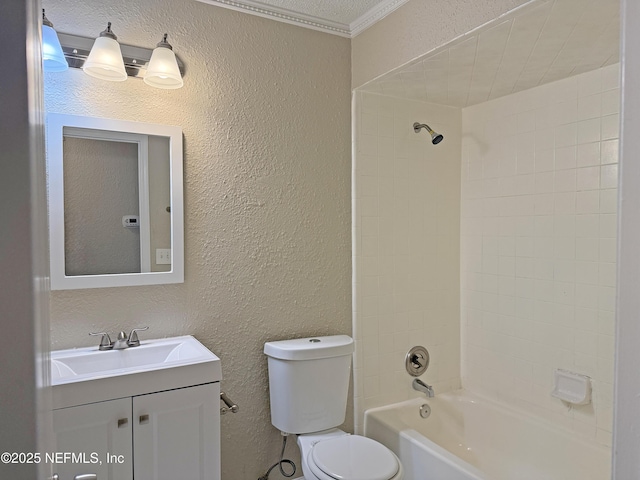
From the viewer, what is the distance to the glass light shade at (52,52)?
161 centimetres

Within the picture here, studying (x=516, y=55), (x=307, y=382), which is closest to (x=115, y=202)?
(x=307, y=382)

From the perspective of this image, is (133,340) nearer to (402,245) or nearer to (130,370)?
(130,370)

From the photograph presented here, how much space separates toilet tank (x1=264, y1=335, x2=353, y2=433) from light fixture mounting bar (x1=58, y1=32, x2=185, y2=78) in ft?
4.41

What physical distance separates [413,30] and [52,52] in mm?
1444

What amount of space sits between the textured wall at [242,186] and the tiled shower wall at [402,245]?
100 mm

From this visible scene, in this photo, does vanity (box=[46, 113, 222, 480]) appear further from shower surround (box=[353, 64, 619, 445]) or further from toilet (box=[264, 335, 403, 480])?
shower surround (box=[353, 64, 619, 445])

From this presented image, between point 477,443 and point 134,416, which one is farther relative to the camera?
point 477,443

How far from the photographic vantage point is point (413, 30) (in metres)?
1.99

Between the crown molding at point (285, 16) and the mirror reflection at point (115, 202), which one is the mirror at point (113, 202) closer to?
the mirror reflection at point (115, 202)

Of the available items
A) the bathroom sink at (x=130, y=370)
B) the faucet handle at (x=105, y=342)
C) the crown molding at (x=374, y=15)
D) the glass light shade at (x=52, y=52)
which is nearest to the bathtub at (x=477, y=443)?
the bathroom sink at (x=130, y=370)

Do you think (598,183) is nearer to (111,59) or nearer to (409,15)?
(409,15)

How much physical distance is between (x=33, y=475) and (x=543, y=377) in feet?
7.90

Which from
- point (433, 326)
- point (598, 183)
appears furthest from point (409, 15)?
point (433, 326)

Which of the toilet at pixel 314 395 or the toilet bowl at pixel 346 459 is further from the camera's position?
the toilet at pixel 314 395
